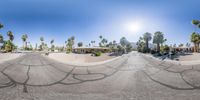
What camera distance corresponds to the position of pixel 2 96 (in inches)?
197

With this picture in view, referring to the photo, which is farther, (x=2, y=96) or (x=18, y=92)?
(x=18, y=92)

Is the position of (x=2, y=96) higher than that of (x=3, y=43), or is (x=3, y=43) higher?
(x=3, y=43)

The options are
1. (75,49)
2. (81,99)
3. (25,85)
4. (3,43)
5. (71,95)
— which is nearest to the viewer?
(81,99)

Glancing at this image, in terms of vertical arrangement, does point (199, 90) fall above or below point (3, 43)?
below

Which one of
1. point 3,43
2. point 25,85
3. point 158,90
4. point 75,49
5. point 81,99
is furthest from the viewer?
point 75,49

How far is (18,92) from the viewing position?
534 centimetres

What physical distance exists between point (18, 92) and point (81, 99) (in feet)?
7.84

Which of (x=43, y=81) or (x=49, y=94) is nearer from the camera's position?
(x=49, y=94)

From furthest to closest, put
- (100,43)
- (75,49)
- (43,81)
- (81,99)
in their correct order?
(100,43)
(75,49)
(43,81)
(81,99)

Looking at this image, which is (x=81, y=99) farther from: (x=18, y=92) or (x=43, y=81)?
(x=43, y=81)

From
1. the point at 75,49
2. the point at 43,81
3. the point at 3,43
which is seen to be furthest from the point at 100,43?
the point at 43,81

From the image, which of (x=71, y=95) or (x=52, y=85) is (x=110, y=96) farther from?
(x=52, y=85)

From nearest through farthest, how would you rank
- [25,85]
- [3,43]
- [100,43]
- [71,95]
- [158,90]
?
1. [71,95]
2. [158,90]
3. [25,85]
4. [3,43]
5. [100,43]

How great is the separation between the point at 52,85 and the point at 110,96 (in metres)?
2.71
